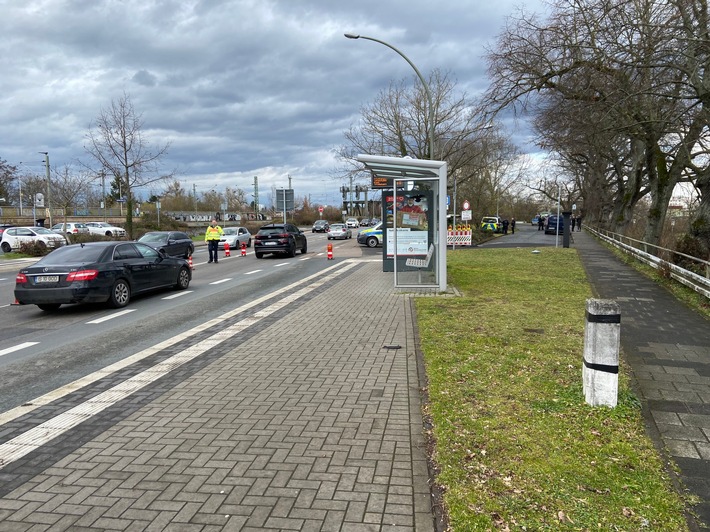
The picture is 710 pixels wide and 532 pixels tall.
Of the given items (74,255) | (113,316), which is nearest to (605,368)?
(113,316)

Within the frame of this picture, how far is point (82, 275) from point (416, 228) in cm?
722

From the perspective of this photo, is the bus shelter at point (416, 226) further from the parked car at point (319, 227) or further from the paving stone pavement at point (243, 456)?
the parked car at point (319, 227)

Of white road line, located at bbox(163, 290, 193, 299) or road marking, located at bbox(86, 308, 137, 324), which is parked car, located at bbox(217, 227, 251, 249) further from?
road marking, located at bbox(86, 308, 137, 324)

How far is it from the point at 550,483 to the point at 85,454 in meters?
3.22

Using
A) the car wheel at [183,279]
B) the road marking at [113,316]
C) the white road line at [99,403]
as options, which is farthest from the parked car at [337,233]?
the white road line at [99,403]

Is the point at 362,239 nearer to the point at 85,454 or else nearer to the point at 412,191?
the point at 412,191

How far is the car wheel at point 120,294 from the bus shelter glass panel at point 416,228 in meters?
5.95

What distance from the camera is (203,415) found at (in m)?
4.30

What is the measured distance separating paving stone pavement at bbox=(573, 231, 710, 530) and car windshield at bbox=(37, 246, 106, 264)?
31.5 feet

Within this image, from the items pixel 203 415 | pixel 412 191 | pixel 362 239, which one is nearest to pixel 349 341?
pixel 203 415

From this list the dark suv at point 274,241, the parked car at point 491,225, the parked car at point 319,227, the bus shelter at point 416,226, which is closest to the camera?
the bus shelter at point 416,226

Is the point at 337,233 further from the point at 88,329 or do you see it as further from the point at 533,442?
the point at 533,442

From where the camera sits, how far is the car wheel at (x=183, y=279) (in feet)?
42.7

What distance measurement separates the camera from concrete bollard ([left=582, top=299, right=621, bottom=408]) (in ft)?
13.5
